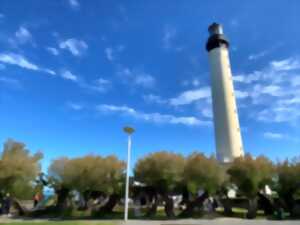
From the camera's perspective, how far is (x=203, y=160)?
24.8 m

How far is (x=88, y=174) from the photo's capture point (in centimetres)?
2445

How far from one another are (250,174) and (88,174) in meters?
15.0

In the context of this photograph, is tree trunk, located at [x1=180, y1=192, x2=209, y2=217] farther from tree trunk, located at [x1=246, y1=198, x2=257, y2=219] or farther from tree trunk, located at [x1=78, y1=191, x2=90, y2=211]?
tree trunk, located at [x1=78, y1=191, x2=90, y2=211]

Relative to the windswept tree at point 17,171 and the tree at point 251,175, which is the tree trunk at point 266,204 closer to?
the tree at point 251,175

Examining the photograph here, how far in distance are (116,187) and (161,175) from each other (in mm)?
4647

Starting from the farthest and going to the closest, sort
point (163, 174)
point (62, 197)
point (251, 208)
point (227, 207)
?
point (62, 197), point (227, 207), point (163, 174), point (251, 208)

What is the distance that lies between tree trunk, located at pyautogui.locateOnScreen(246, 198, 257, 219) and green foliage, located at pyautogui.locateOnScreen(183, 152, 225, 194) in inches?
121

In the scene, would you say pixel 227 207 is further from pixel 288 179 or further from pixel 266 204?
pixel 288 179

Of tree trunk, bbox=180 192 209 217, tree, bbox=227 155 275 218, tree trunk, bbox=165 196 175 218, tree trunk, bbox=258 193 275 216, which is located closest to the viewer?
tree trunk, bbox=165 196 175 218

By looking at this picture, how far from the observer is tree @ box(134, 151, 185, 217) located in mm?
23844

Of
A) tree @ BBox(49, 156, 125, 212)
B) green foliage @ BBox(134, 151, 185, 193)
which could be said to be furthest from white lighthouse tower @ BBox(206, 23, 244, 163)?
tree @ BBox(49, 156, 125, 212)

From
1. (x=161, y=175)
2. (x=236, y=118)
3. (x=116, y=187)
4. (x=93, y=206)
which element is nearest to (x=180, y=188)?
(x=161, y=175)

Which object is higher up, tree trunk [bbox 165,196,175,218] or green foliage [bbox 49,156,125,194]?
green foliage [bbox 49,156,125,194]

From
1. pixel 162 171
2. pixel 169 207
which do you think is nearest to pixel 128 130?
pixel 162 171
